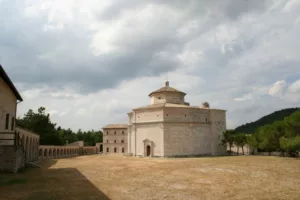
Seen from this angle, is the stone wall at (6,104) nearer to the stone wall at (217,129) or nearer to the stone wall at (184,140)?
the stone wall at (184,140)

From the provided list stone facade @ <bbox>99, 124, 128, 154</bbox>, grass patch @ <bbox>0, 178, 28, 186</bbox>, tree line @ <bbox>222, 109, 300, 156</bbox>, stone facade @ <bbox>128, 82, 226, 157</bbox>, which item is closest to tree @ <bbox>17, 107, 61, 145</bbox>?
stone facade @ <bbox>99, 124, 128, 154</bbox>

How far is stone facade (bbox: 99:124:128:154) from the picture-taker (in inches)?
2502

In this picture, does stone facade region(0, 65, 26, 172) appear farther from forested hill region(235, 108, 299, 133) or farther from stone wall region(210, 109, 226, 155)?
forested hill region(235, 108, 299, 133)

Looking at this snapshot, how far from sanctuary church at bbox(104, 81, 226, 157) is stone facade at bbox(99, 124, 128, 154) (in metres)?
21.3

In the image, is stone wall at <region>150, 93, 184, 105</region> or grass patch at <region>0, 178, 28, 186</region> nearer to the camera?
grass patch at <region>0, 178, 28, 186</region>

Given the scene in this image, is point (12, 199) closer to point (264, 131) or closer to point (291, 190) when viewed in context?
point (291, 190)

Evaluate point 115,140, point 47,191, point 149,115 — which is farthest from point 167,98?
point 47,191

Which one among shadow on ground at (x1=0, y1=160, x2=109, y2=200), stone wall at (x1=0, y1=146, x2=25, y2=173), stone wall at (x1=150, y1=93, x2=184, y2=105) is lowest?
shadow on ground at (x1=0, y1=160, x2=109, y2=200)

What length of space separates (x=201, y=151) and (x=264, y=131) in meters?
9.54

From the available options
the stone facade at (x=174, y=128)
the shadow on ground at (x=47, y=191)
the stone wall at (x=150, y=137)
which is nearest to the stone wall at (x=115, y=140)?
the stone facade at (x=174, y=128)

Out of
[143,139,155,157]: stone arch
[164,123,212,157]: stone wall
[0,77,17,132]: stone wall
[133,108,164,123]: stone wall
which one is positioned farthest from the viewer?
[143,139,155,157]: stone arch

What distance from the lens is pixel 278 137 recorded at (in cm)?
3262

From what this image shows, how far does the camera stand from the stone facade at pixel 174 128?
36.7m

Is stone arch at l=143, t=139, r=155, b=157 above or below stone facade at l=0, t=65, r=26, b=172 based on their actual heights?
below
